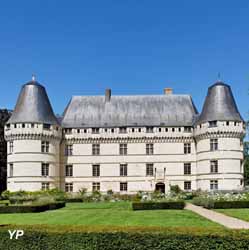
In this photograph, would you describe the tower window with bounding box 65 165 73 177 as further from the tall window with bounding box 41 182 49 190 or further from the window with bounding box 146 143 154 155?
the window with bounding box 146 143 154 155

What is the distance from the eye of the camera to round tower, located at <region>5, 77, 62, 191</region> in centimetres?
3744

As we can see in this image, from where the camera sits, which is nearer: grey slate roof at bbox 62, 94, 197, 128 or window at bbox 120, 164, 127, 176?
window at bbox 120, 164, 127, 176

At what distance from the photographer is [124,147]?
40.8m

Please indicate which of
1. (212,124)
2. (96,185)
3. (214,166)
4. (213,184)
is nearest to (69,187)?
(96,185)

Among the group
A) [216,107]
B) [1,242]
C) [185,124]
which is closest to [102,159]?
[185,124]

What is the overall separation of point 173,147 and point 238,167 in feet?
20.6

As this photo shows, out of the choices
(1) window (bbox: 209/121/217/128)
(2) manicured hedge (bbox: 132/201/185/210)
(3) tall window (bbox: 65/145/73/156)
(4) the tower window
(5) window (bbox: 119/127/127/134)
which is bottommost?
(2) manicured hedge (bbox: 132/201/185/210)

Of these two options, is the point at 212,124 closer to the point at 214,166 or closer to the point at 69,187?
the point at 214,166

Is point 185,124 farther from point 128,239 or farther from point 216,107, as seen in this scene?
point 128,239

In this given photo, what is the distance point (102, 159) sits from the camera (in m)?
40.8

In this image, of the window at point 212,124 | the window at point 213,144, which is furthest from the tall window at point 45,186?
the window at point 212,124

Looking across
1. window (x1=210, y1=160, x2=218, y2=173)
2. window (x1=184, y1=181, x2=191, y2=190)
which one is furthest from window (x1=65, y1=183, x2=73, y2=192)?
window (x1=210, y1=160, x2=218, y2=173)

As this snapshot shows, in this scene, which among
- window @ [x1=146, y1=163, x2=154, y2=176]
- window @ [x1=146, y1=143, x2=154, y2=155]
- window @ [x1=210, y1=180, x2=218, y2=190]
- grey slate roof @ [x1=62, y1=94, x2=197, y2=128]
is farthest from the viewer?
grey slate roof @ [x1=62, y1=94, x2=197, y2=128]

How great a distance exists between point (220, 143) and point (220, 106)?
3402mm
